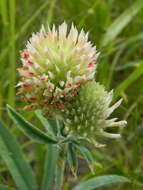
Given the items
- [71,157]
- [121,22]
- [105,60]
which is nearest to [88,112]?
[71,157]

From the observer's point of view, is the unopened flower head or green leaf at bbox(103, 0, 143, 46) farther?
green leaf at bbox(103, 0, 143, 46)

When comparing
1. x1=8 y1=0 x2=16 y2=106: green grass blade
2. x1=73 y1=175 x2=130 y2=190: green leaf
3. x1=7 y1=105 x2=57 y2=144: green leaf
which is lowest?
x1=73 y1=175 x2=130 y2=190: green leaf

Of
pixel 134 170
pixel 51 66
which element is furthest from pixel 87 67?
pixel 134 170

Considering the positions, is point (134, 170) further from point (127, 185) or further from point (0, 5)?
point (0, 5)

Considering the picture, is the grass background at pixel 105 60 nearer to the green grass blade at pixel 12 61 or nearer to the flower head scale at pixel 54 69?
the green grass blade at pixel 12 61

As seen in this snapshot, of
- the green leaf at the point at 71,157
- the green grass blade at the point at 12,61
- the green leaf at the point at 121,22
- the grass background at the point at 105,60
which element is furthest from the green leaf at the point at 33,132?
the green leaf at the point at 121,22

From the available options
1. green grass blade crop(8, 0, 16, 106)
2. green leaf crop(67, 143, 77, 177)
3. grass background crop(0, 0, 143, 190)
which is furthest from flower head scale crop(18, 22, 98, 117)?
green grass blade crop(8, 0, 16, 106)

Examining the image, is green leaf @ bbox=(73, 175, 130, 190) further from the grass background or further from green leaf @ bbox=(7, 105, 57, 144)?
the grass background
